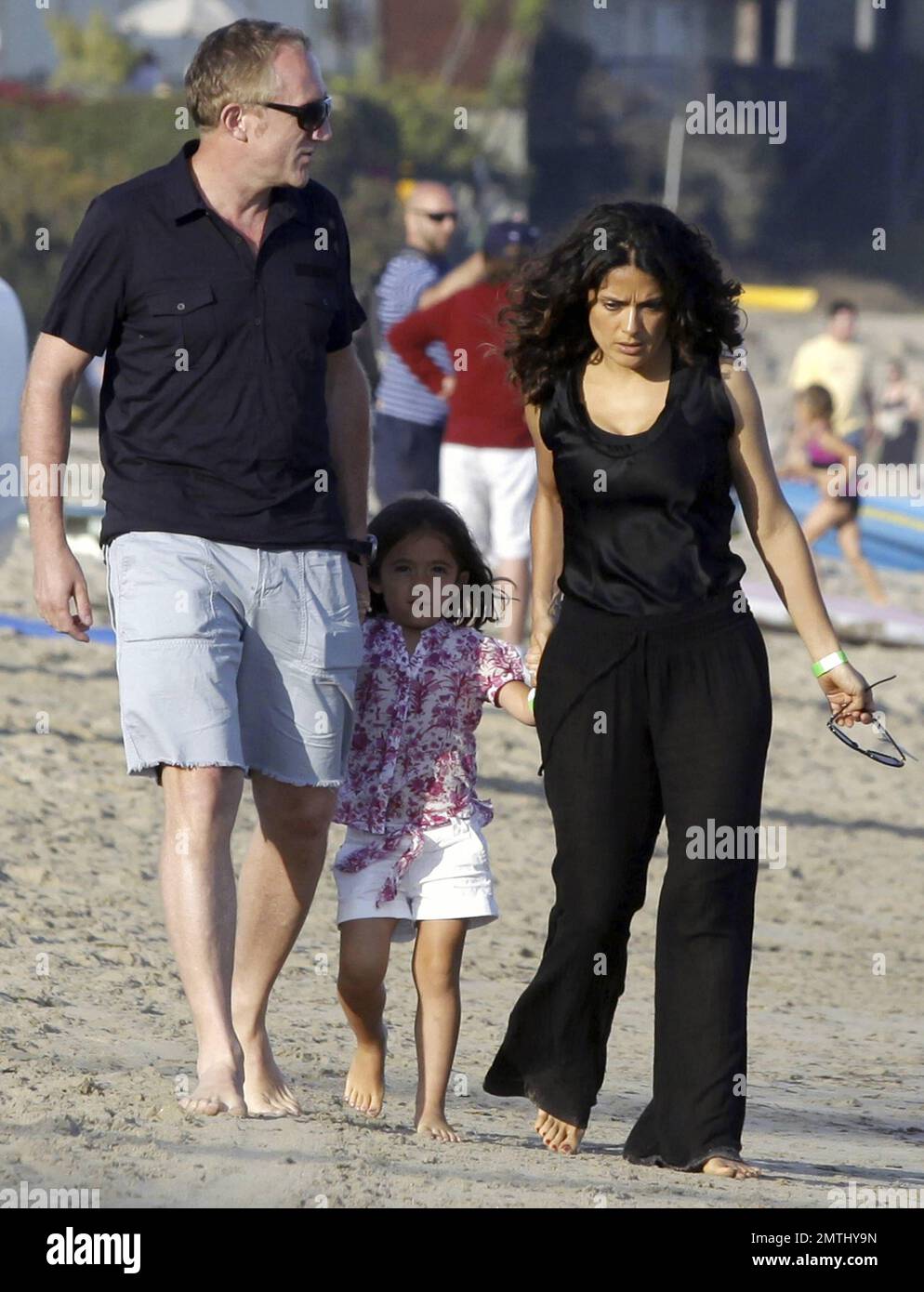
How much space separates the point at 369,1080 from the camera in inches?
160

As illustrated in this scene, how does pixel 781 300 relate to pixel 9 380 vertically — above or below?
above

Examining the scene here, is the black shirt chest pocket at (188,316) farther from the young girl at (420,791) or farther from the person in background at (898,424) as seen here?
the person in background at (898,424)

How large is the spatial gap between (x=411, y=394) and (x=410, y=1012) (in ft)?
13.9

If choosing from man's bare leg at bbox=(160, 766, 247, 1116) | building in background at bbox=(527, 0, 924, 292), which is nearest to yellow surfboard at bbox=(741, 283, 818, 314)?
building in background at bbox=(527, 0, 924, 292)

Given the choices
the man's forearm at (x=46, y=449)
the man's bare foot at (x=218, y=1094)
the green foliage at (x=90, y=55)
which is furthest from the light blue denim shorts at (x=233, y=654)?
the green foliage at (x=90, y=55)

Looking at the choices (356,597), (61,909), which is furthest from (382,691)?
(61,909)

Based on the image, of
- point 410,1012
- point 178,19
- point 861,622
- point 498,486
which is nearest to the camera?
point 410,1012

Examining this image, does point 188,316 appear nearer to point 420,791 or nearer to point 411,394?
point 420,791

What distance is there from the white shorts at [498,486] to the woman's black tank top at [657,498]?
488 cm

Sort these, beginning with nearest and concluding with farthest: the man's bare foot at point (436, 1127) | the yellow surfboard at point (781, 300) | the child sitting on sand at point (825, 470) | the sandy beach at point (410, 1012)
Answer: the sandy beach at point (410, 1012)
the man's bare foot at point (436, 1127)
the child sitting on sand at point (825, 470)
the yellow surfboard at point (781, 300)

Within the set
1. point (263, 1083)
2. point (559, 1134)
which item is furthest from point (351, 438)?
point (559, 1134)

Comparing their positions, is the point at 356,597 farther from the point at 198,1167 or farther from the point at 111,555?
the point at 198,1167

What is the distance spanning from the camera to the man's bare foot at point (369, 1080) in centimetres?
406
